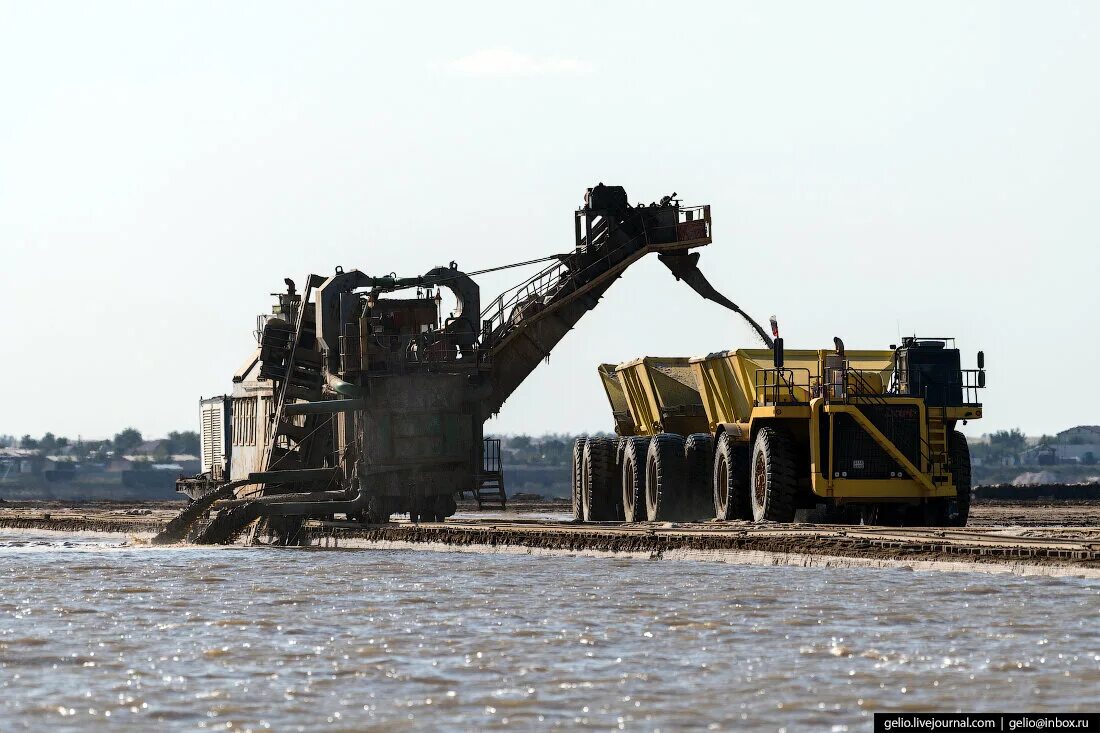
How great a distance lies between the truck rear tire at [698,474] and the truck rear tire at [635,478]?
1.66 meters

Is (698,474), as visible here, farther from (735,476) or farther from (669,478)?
(735,476)

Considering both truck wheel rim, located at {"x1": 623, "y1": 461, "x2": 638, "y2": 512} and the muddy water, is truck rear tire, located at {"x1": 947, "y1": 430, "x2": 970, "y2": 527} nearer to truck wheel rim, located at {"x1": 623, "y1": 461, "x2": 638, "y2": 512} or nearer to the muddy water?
the muddy water

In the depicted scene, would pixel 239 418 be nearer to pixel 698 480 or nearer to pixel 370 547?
pixel 370 547

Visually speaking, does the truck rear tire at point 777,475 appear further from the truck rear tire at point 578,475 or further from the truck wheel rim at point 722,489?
the truck rear tire at point 578,475

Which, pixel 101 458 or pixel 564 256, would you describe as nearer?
pixel 564 256

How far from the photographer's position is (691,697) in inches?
513

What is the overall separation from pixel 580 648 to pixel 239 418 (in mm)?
27870

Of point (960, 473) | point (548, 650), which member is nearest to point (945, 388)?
point (960, 473)

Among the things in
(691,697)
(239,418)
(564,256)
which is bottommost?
(691,697)

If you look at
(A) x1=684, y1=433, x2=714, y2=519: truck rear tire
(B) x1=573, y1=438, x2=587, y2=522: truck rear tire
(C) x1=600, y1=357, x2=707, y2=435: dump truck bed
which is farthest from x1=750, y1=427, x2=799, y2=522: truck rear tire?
(B) x1=573, y1=438, x2=587, y2=522: truck rear tire

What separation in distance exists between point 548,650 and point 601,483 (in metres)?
21.8

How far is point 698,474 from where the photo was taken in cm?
3300

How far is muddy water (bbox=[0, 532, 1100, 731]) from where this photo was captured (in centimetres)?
1260

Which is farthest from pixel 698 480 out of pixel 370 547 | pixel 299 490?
pixel 299 490
